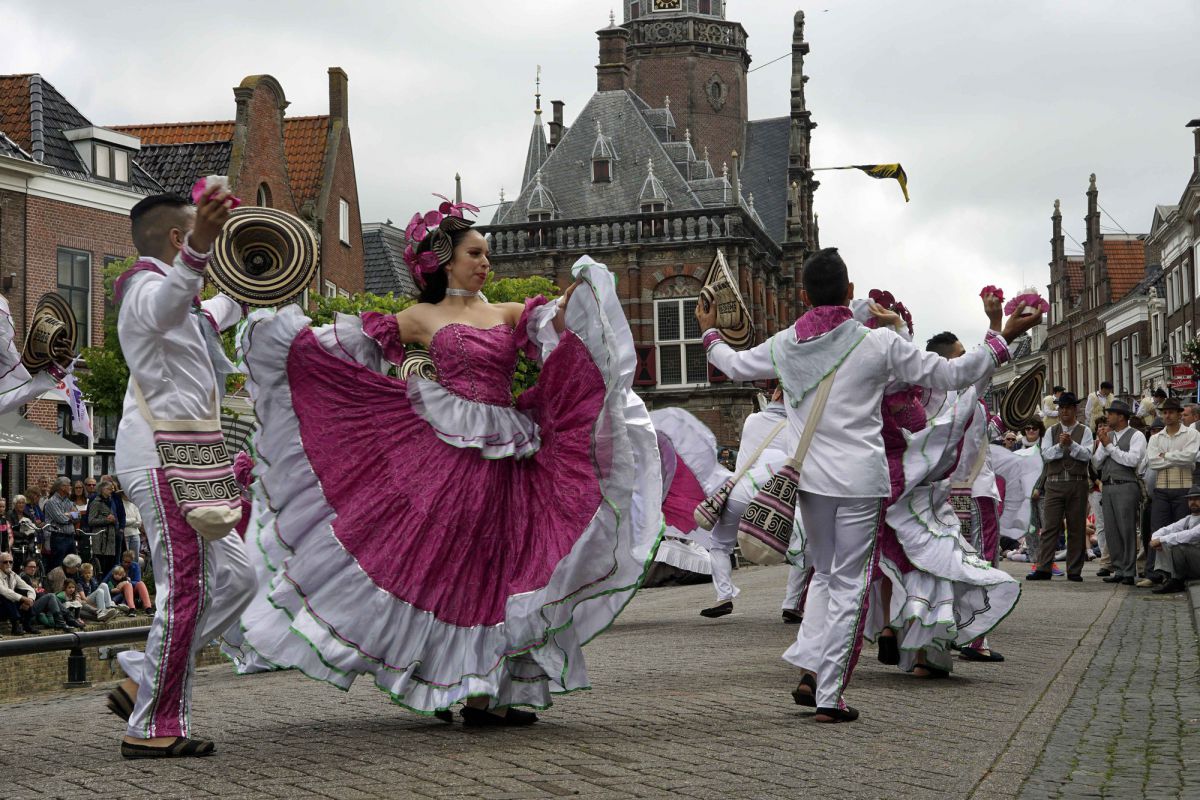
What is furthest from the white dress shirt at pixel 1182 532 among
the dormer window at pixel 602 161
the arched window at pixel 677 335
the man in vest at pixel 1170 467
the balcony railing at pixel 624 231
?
the dormer window at pixel 602 161

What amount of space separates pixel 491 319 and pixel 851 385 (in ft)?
5.26

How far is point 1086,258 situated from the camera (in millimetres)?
73188

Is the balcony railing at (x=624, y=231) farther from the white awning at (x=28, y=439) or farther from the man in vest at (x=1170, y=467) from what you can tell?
the man in vest at (x=1170, y=467)

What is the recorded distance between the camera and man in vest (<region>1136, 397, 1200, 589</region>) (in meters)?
16.0

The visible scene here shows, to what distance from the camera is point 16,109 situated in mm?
32344

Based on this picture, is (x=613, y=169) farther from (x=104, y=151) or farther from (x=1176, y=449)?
(x=1176, y=449)

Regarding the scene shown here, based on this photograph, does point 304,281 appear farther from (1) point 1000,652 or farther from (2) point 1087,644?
(2) point 1087,644

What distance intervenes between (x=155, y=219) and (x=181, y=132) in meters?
36.2

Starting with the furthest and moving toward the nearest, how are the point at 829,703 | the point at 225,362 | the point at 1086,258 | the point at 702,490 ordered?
the point at 1086,258 < the point at 702,490 < the point at 829,703 < the point at 225,362

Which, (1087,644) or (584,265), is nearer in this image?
(584,265)

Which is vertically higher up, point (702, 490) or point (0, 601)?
point (702, 490)

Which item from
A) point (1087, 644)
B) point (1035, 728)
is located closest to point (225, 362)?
point (1035, 728)

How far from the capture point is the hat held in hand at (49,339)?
6918 mm

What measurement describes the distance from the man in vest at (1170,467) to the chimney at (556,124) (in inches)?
1809
